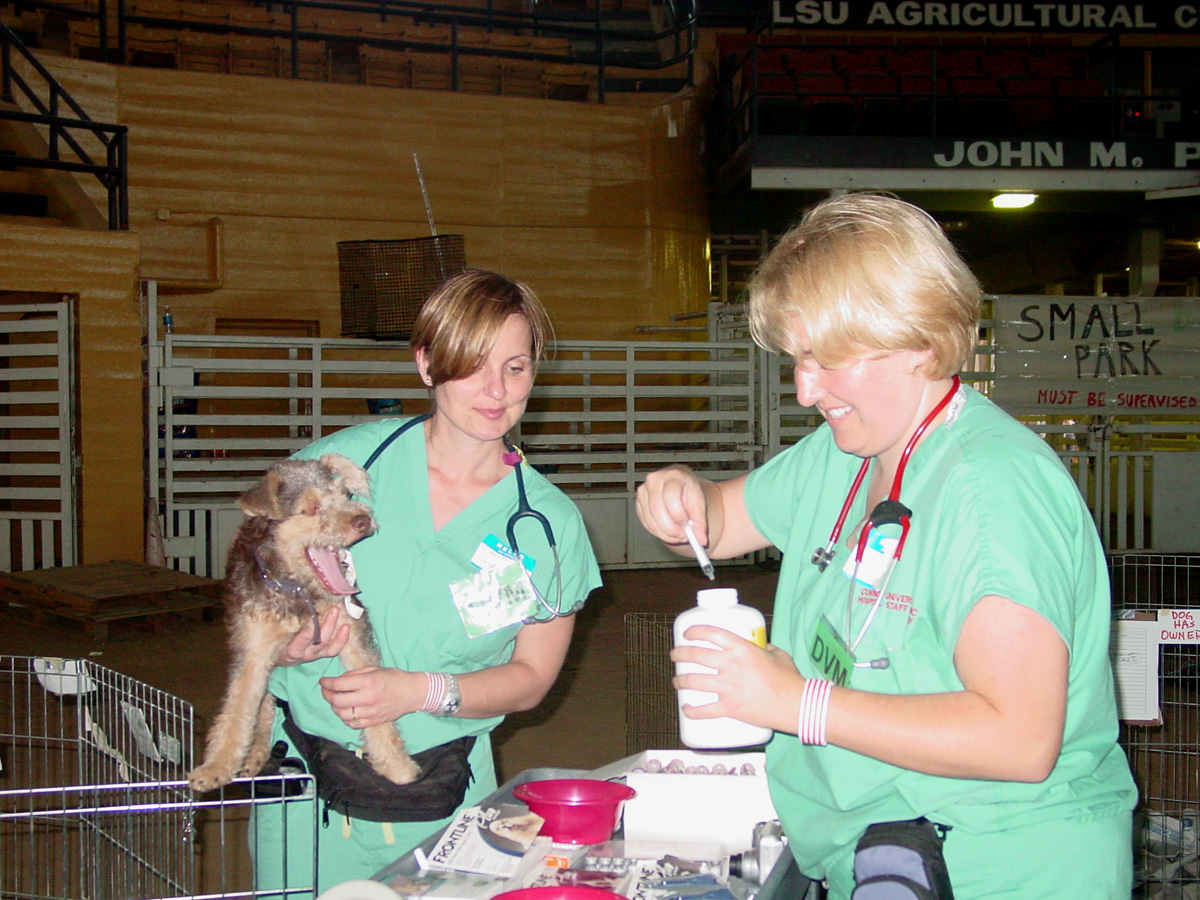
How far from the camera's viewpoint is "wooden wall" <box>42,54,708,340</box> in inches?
396

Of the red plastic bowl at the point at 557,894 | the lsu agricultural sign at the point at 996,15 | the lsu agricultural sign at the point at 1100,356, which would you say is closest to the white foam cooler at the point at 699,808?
the red plastic bowl at the point at 557,894

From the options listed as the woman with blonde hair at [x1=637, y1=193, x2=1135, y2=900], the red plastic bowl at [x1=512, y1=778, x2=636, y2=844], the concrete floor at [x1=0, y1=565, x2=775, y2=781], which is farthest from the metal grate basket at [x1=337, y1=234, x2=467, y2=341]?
the woman with blonde hair at [x1=637, y1=193, x2=1135, y2=900]

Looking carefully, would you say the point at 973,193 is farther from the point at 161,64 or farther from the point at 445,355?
the point at 445,355

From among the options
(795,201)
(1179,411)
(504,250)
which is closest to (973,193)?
(795,201)

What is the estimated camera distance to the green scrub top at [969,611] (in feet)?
3.92

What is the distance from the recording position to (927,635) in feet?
4.19

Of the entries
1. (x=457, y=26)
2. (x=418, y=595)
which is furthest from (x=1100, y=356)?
(x=418, y=595)

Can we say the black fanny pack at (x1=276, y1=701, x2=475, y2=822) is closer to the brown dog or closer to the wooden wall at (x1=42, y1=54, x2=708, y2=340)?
the brown dog

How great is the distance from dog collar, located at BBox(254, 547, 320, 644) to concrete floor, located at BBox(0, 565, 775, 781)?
2168mm

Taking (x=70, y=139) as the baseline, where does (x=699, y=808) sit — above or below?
below

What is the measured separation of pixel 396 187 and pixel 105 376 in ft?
13.1

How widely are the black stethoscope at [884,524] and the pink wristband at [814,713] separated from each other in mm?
140

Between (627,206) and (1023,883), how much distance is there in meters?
11.0

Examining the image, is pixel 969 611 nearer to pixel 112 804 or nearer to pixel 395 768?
pixel 395 768
